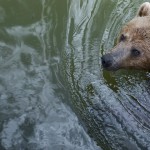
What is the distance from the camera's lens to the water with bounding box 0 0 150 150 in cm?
621

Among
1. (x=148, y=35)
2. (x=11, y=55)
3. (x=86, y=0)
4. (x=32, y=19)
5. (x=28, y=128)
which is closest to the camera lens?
(x=28, y=128)

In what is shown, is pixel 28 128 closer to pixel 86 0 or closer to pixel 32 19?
pixel 32 19

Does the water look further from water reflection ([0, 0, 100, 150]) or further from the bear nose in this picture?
the bear nose

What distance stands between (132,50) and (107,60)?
0.43 meters

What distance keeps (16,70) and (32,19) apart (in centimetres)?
147

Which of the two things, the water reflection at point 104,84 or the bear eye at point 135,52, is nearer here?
the water reflection at point 104,84

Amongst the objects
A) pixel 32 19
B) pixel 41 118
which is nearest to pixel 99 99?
pixel 41 118

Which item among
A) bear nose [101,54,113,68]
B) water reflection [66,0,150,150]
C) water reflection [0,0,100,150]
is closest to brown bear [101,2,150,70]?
bear nose [101,54,113,68]

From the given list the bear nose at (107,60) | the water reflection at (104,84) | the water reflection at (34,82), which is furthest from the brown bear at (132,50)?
the water reflection at (34,82)

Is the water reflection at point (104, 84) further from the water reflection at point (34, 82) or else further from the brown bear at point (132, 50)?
the brown bear at point (132, 50)

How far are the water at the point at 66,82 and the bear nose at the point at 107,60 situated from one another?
0.31 meters

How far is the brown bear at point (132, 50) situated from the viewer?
697 cm

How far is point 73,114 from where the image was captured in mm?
6523

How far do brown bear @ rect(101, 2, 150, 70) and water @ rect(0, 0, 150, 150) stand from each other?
289 mm
